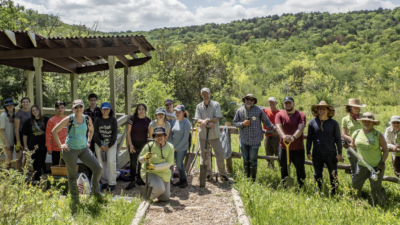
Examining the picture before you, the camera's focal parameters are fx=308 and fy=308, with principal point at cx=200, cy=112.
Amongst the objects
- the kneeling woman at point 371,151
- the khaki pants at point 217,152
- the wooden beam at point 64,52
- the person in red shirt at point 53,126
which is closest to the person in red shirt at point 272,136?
the khaki pants at point 217,152

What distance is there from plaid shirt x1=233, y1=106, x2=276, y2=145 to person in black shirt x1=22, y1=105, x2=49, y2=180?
3.74 metres

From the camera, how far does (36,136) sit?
586 centimetres

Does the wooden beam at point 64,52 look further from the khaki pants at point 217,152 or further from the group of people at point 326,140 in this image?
the group of people at point 326,140

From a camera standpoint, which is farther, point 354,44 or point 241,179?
point 354,44

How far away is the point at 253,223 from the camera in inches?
163

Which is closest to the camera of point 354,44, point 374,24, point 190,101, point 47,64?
point 47,64

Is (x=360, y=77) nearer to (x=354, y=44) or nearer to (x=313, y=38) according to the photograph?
(x=354, y=44)

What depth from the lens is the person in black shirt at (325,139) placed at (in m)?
5.43

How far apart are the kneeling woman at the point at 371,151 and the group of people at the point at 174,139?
0.05ft

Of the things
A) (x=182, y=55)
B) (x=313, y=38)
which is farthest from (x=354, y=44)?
(x=182, y=55)

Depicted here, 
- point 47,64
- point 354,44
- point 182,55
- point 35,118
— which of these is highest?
point 354,44

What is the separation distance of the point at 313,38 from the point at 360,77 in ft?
217

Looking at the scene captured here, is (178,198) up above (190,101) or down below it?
below

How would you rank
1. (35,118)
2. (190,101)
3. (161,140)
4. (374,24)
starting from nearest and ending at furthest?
(161,140), (35,118), (190,101), (374,24)
